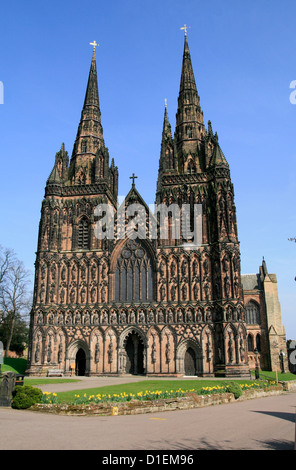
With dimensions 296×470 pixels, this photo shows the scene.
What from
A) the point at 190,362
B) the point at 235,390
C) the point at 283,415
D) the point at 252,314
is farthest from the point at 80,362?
the point at 283,415

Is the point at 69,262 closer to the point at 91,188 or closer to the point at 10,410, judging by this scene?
the point at 91,188

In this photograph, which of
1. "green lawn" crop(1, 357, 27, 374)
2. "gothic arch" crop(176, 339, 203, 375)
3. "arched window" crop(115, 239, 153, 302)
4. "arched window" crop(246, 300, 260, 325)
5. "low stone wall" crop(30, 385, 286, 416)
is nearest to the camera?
"low stone wall" crop(30, 385, 286, 416)

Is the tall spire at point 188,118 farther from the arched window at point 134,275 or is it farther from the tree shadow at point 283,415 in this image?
the tree shadow at point 283,415

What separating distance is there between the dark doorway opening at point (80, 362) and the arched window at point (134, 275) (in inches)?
264

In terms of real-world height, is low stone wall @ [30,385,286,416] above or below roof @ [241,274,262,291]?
below

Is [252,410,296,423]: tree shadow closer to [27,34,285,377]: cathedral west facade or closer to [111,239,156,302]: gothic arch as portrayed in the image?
[27,34,285,377]: cathedral west facade

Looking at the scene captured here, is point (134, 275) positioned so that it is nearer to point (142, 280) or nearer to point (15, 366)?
point (142, 280)

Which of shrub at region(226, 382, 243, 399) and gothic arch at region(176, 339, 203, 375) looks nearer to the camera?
shrub at region(226, 382, 243, 399)

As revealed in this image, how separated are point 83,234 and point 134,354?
14.0m

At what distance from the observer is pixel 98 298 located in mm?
41562

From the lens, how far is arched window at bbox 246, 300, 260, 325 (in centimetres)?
5878

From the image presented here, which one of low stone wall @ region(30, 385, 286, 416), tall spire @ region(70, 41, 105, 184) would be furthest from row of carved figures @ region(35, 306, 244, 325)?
low stone wall @ region(30, 385, 286, 416)

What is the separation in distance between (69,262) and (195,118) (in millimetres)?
23285

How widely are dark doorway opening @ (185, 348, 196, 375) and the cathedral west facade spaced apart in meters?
0.10
